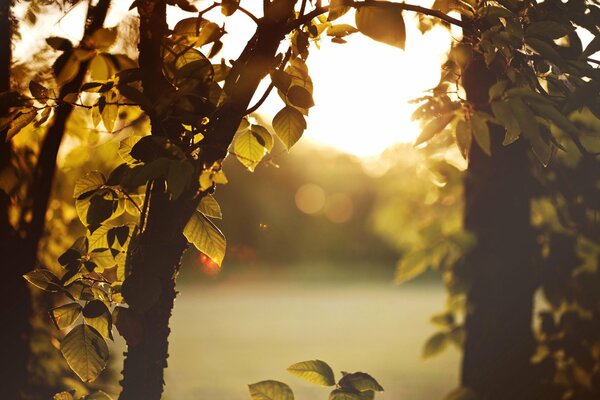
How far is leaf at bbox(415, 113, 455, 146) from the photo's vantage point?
174cm

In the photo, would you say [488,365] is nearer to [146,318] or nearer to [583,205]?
[583,205]

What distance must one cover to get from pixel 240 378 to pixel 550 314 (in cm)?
1161

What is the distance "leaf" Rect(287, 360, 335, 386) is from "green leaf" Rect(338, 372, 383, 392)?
0.15ft

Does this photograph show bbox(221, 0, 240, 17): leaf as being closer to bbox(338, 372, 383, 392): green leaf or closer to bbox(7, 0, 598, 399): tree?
bbox(7, 0, 598, 399): tree

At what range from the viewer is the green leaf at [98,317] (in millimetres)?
1806

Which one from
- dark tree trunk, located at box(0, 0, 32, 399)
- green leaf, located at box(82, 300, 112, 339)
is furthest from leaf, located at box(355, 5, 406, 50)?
dark tree trunk, located at box(0, 0, 32, 399)

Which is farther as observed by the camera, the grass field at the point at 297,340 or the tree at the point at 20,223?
the grass field at the point at 297,340

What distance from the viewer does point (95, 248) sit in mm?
1911

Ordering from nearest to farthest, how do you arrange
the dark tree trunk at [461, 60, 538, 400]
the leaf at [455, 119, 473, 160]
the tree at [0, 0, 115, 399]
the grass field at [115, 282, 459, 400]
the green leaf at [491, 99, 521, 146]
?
the green leaf at [491, 99, 521, 146], the leaf at [455, 119, 473, 160], the tree at [0, 0, 115, 399], the dark tree trunk at [461, 60, 538, 400], the grass field at [115, 282, 459, 400]

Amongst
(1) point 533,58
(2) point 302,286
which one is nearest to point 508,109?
(1) point 533,58

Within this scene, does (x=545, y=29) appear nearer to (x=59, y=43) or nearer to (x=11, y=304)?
(x=59, y=43)

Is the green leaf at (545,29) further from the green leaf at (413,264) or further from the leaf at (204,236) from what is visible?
the green leaf at (413,264)

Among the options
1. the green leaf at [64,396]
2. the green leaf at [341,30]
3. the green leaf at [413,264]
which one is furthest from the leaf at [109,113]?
the green leaf at [413,264]

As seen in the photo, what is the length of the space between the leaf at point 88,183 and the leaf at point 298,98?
540 millimetres
